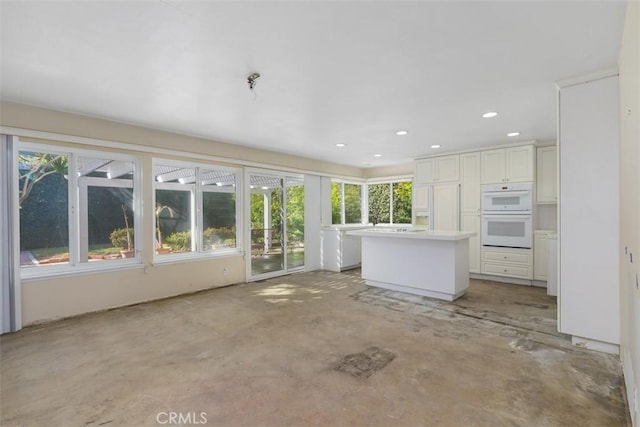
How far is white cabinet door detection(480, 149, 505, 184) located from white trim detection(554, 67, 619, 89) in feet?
9.19

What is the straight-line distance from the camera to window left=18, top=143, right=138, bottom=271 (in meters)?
3.50

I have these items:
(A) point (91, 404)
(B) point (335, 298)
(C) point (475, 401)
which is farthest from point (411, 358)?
(A) point (91, 404)

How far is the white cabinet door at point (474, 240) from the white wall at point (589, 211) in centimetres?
291

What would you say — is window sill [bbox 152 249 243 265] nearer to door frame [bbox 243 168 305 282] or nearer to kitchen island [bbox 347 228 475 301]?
door frame [bbox 243 168 305 282]

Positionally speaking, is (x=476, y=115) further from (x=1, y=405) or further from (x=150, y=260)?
(x=1, y=405)

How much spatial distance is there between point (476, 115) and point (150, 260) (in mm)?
4944

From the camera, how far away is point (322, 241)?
693 centimetres

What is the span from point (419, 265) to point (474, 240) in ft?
6.31

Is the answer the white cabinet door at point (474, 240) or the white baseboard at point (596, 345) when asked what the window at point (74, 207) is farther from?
the white cabinet door at point (474, 240)

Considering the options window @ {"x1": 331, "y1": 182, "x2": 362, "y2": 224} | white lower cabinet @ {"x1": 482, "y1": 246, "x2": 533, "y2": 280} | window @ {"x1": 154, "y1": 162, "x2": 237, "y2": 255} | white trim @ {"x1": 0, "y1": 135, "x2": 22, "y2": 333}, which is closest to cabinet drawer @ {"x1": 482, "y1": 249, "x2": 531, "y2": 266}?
white lower cabinet @ {"x1": 482, "y1": 246, "x2": 533, "y2": 280}

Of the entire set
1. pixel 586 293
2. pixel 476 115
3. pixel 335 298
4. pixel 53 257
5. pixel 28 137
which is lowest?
pixel 335 298

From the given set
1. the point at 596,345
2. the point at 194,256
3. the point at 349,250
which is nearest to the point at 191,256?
the point at 194,256

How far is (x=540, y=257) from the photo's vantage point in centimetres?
504

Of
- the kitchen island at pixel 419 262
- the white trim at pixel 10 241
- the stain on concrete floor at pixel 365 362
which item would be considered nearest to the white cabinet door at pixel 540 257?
the kitchen island at pixel 419 262
